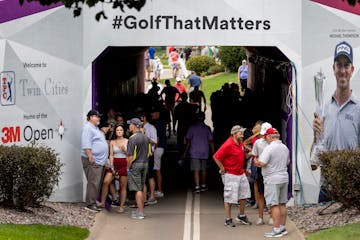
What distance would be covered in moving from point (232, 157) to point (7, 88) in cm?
431

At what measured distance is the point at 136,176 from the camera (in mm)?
15750

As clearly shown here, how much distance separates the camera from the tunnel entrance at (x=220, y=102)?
18.1 m

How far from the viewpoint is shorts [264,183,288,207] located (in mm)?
14117

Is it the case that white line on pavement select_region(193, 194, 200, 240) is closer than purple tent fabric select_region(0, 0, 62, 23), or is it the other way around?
white line on pavement select_region(193, 194, 200, 240)

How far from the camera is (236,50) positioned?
46.8 metres

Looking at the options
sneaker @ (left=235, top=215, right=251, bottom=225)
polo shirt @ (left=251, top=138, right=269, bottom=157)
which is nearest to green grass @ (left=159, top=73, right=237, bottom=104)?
sneaker @ (left=235, top=215, right=251, bottom=225)

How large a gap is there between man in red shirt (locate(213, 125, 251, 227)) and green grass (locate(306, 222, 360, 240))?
1.47m

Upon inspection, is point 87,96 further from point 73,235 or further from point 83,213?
point 73,235

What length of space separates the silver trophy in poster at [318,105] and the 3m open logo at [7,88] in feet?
18.0

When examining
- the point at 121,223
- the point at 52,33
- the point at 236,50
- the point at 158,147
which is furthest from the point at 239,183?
the point at 236,50

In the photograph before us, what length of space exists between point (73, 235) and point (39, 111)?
380cm

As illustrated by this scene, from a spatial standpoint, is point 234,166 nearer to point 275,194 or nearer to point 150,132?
point 275,194

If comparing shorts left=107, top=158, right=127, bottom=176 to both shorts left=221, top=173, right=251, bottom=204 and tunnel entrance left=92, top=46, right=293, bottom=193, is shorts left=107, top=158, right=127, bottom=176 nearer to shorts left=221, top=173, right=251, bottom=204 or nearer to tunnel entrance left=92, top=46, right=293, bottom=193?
tunnel entrance left=92, top=46, right=293, bottom=193

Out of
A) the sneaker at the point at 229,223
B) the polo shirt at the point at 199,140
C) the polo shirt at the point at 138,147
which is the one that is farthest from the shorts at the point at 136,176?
the polo shirt at the point at 199,140
